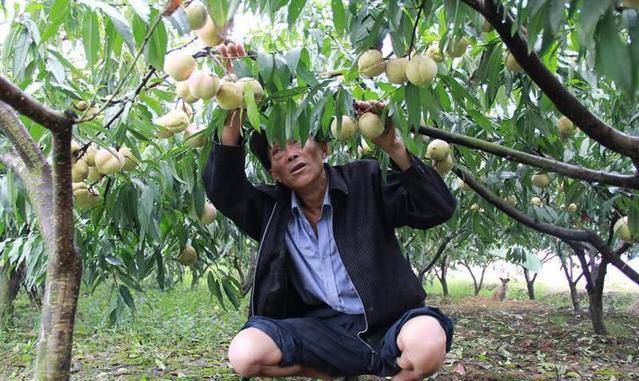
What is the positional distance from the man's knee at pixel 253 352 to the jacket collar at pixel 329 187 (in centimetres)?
54

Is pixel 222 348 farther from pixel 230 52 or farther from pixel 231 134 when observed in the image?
pixel 230 52

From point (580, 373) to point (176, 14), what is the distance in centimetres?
385

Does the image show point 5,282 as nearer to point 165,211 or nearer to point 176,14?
point 165,211

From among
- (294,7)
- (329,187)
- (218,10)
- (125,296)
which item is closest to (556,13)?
(218,10)

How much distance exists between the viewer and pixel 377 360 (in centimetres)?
222

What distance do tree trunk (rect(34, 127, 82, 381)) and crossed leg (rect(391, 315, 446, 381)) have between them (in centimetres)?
115

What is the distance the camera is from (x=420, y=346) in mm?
1999

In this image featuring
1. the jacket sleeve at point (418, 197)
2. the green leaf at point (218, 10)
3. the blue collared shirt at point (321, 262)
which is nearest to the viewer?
the green leaf at point (218, 10)

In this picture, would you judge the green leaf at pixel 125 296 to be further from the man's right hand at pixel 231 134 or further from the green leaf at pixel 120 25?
the green leaf at pixel 120 25

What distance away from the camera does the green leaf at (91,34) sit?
150 cm

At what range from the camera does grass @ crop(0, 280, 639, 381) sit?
401 cm

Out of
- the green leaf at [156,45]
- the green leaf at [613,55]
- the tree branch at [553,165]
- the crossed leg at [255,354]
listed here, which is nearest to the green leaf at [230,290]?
the crossed leg at [255,354]

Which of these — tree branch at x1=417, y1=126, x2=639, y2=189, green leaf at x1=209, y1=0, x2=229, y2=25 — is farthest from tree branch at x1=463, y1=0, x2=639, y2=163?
green leaf at x1=209, y1=0, x2=229, y2=25

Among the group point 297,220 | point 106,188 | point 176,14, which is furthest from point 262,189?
point 176,14
